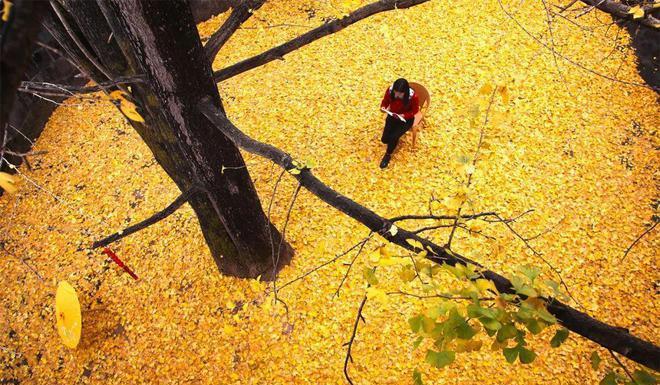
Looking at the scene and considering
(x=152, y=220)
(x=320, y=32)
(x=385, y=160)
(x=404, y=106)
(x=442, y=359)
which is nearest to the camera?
(x=442, y=359)

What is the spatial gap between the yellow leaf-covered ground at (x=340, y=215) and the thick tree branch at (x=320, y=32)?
7.21 ft

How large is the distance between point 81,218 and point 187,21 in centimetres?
461

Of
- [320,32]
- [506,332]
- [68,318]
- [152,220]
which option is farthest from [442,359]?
[68,318]

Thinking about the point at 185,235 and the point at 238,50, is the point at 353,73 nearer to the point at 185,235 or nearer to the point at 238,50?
the point at 238,50

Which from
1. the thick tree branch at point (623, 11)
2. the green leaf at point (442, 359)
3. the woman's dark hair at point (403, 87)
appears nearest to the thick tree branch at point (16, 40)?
the green leaf at point (442, 359)

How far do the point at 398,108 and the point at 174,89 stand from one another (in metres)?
3.31

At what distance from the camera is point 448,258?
75.5 inches

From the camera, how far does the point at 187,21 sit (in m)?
2.38

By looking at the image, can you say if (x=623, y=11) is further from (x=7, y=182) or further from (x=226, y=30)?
(x=7, y=182)

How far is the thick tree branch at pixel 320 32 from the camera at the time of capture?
2.56 m

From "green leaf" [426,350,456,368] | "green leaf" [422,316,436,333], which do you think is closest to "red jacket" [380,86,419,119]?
"green leaf" [422,316,436,333]

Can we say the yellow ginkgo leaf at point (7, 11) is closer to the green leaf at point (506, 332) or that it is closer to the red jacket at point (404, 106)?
the green leaf at point (506, 332)

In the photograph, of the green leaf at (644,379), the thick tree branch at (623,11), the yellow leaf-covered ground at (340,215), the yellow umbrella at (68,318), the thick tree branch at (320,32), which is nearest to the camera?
the green leaf at (644,379)

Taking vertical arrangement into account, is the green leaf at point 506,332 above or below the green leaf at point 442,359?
above
